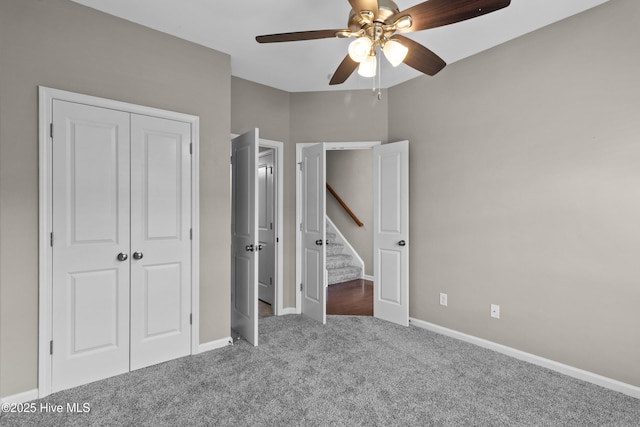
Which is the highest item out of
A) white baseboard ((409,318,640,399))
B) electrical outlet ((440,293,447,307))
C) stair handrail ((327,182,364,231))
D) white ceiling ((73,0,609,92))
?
white ceiling ((73,0,609,92))

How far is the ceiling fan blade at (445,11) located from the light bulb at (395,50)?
86 mm

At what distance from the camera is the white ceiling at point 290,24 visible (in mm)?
2352

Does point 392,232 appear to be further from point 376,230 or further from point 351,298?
point 351,298

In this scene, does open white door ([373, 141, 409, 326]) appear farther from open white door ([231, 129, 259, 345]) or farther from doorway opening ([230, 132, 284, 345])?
open white door ([231, 129, 259, 345])

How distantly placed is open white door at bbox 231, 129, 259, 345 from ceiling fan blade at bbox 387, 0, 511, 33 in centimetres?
171

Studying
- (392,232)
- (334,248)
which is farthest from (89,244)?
(334,248)

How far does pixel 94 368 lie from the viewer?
238cm

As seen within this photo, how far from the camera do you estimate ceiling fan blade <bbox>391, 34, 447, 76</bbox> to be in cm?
190

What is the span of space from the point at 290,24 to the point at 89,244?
7.45 feet

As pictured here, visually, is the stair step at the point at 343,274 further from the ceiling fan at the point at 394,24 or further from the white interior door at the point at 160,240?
the ceiling fan at the point at 394,24

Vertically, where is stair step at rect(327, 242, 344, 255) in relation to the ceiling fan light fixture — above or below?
below

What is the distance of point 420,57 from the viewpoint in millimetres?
2012

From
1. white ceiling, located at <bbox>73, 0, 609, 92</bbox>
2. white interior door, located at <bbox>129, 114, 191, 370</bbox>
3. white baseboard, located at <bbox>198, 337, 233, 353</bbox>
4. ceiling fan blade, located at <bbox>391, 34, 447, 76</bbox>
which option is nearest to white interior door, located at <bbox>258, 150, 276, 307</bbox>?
white baseboard, located at <bbox>198, 337, 233, 353</bbox>

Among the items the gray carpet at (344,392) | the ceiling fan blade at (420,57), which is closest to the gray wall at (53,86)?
the gray carpet at (344,392)
